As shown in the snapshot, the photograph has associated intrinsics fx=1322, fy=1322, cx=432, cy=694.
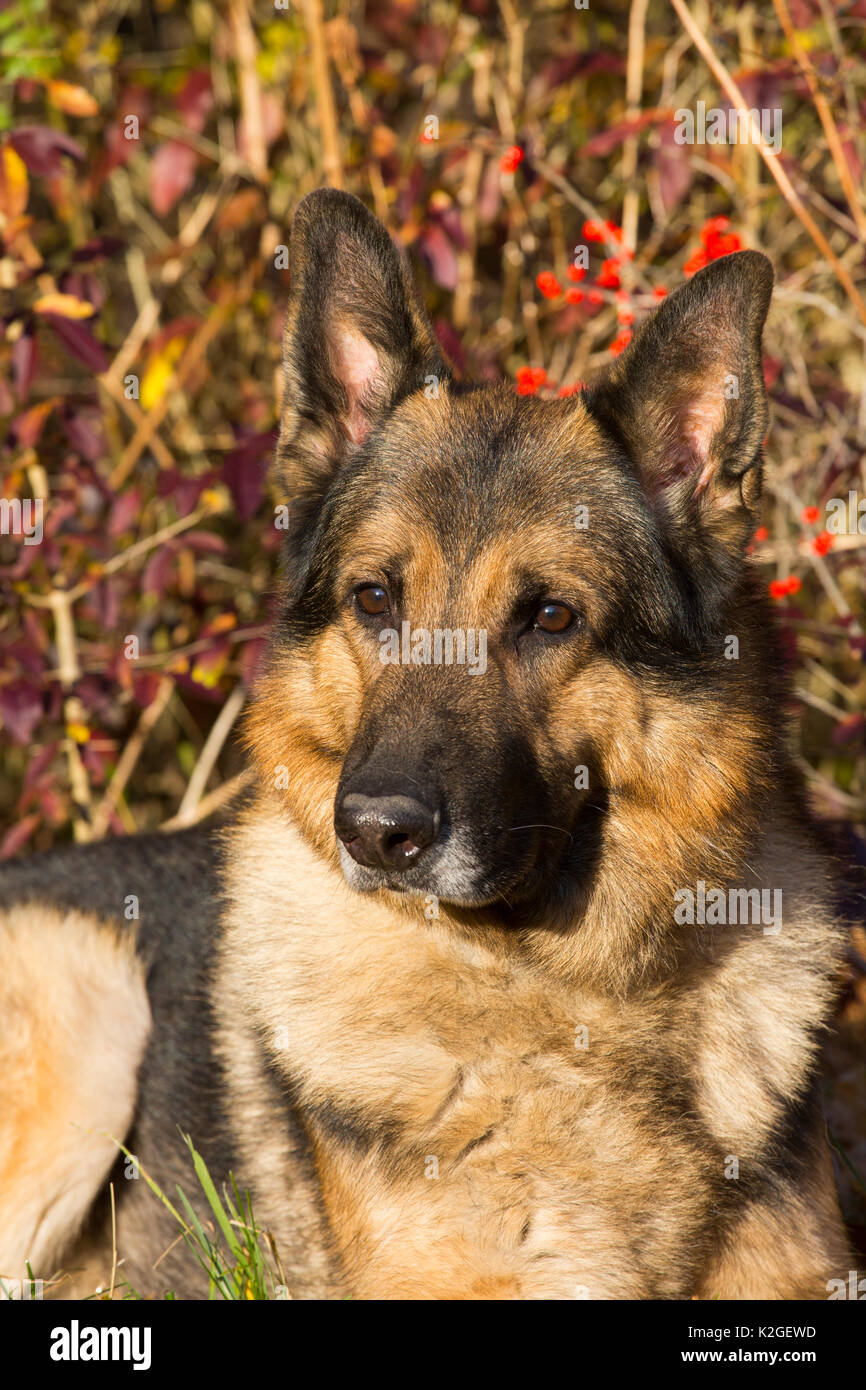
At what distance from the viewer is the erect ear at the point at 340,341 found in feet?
11.3

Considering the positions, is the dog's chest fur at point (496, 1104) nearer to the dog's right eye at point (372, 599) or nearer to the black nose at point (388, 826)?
the black nose at point (388, 826)

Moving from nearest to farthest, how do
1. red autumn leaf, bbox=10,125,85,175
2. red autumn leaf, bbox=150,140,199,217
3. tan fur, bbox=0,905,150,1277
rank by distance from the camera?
tan fur, bbox=0,905,150,1277 < red autumn leaf, bbox=10,125,85,175 < red autumn leaf, bbox=150,140,199,217

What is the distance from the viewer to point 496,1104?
10.8 ft

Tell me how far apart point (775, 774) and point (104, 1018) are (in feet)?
7.42

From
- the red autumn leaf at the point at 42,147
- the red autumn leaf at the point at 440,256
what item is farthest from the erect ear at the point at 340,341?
the red autumn leaf at the point at 440,256

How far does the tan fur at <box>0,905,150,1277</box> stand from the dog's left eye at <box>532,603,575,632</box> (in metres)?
1.99

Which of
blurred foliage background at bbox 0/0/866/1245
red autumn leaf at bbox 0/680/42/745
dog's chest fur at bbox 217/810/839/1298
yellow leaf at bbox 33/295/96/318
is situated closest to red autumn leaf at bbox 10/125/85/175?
blurred foliage background at bbox 0/0/866/1245

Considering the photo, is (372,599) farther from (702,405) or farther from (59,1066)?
(59,1066)

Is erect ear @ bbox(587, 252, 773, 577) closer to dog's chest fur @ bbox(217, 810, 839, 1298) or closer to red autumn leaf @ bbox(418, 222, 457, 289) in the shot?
dog's chest fur @ bbox(217, 810, 839, 1298)

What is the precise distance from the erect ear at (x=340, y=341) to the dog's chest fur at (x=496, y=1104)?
117 centimetres

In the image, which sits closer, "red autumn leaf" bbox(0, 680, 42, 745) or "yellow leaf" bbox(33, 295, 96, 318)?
"yellow leaf" bbox(33, 295, 96, 318)

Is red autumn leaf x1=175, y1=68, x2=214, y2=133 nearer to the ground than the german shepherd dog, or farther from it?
farther from it

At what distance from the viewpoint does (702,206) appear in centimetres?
665

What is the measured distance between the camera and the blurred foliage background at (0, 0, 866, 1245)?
17.5 feet
